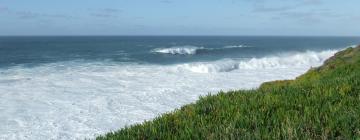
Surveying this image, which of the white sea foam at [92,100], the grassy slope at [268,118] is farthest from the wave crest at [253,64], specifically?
the grassy slope at [268,118]

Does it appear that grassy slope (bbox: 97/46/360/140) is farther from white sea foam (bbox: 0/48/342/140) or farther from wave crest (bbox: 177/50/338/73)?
wave crest (bbox: 177/50/338/73)

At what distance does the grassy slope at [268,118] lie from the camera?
5488mm

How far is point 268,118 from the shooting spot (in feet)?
20.4

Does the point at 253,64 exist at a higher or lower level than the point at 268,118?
lower

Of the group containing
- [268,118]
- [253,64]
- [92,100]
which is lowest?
[253,64]

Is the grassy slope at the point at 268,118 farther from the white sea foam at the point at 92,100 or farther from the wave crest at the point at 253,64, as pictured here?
the wave crest at the point at 253,64

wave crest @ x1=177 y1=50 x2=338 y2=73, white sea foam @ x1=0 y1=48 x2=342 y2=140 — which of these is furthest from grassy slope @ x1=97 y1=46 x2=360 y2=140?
wave crest @ x1=177 y1=50 x2=338 y2=73

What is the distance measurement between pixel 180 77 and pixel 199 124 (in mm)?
31528

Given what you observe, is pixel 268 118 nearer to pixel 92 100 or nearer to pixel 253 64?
pixel 92 100

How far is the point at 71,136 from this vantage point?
1822cm

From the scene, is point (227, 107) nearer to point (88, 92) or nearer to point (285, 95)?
point (285, 95)

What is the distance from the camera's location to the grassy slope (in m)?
5.49

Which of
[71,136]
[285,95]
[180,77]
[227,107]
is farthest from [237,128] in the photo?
[180,77]

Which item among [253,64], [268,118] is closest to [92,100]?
[268,118]
